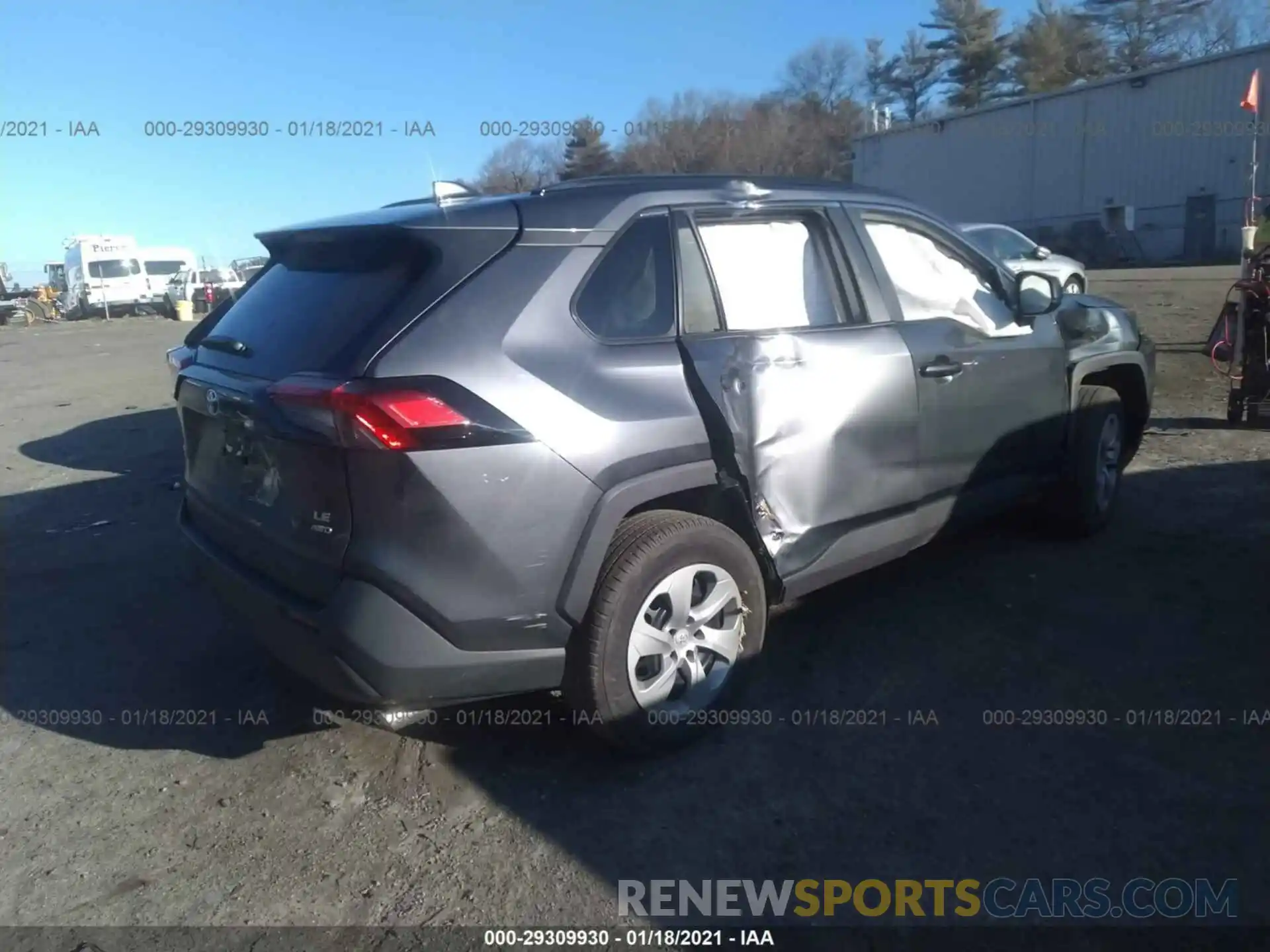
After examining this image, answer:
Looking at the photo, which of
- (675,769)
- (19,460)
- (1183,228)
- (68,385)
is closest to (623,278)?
(675,769)

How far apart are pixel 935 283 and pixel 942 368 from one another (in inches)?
19.0

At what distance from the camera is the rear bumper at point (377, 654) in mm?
2875

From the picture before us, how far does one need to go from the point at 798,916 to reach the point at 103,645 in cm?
347

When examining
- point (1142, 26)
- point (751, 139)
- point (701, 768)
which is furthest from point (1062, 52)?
point (701, 768)

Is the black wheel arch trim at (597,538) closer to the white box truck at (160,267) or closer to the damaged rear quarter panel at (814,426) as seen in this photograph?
the damaged rear quarter panel at (814,426)

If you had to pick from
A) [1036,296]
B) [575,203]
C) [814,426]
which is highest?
[575,203]

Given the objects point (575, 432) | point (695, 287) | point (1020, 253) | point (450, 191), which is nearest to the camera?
point (575, 432)

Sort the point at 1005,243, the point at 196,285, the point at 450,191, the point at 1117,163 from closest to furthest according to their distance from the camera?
the point at 450,191 → the point at 1005,243 → the point at 196,285 → the point at 1117,163

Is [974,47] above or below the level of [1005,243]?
above

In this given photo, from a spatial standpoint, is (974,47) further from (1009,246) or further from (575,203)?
(575,203)

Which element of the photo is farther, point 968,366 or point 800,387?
point 968,366

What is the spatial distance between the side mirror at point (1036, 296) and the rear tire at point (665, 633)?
206cm

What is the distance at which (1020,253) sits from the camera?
666 inches

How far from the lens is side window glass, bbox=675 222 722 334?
357 centimetres
